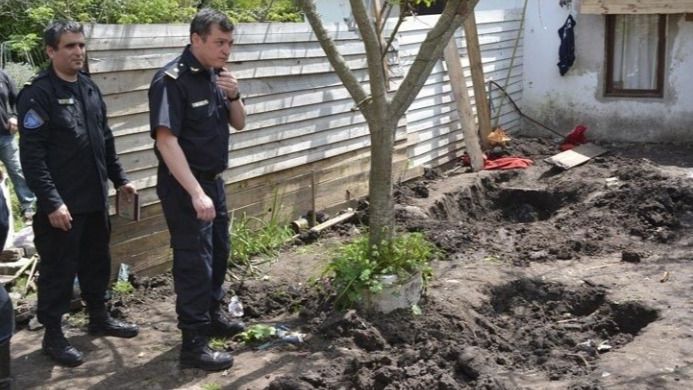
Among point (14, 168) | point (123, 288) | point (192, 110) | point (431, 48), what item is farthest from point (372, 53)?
point (14, 168)

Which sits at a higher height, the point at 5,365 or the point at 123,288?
the point at 5,365

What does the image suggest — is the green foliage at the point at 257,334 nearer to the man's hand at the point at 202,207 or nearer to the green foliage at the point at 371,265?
the green foliage at the point at 371,265

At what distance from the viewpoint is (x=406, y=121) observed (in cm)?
1062

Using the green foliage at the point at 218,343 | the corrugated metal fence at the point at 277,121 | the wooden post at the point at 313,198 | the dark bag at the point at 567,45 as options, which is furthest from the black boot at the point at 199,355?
the dark bag at the point at 567,45

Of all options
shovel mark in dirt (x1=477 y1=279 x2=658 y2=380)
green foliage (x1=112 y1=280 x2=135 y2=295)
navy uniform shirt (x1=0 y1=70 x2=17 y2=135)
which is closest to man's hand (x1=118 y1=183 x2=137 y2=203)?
green foliage (x1=112 y1=280 x2=135 y2=295)

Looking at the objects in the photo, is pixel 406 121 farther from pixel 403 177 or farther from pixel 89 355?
pixel 89 355

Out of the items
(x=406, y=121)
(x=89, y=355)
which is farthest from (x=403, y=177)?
(x=89, y=355)

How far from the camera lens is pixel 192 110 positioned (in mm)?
5098

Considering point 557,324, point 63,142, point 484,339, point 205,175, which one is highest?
point 63,142

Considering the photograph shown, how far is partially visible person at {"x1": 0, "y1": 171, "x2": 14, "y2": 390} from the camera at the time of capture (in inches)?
182

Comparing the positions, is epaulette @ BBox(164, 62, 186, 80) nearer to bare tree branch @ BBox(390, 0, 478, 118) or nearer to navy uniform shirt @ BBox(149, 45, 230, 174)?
navy uniform shirt @ BBox(149, 45, 230, 174)

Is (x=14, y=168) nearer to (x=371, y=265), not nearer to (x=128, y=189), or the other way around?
(x=128, y=189)

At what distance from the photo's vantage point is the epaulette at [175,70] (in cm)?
502

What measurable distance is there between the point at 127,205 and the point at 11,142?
2.50 m
